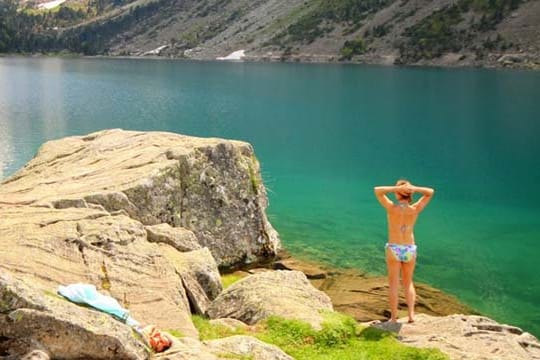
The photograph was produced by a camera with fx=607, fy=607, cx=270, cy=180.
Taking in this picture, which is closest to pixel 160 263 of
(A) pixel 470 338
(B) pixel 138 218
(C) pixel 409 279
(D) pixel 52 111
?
(C) pixel 409 279

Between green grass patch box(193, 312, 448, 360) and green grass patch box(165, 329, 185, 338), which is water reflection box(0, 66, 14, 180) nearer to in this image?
green grass patch box(193, 312, 448, 360)

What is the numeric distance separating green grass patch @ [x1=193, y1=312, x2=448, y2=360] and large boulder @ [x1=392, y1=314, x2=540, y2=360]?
578mm

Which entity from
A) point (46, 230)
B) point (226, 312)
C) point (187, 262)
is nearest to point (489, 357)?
point (226, 312)

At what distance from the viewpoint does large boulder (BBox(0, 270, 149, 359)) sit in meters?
8.83

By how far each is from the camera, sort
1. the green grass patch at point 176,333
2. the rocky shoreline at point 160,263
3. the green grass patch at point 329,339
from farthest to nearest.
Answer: the green grass patch at point 329,339
the green grass patch at point 176,333
the rocky shoreline at point 160,263

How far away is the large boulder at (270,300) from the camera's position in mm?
15211

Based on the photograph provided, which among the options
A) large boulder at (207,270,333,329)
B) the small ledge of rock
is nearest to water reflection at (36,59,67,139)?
the small ledge of rock

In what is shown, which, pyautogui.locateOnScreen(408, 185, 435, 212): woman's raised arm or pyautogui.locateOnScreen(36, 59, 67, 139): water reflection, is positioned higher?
pyautogui.locateOnScreen(408, 185, 435, 212): woman's raised arm

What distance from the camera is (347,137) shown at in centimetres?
6481

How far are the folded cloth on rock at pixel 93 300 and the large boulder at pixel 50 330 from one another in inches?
34.3

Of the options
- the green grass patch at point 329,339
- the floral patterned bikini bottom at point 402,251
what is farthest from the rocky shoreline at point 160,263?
the floral patterned bikini bottom at point 402,251

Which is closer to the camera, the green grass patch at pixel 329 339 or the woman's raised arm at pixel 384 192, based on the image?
the green grass patch at pixel 329 339

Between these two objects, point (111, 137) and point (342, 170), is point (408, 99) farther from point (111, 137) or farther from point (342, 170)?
point (111, 137)

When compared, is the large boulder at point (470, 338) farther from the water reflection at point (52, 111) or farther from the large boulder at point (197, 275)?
the water reflection at point (52, 111)
